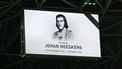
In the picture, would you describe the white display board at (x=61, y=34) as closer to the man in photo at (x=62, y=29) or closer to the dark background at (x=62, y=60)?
the man in photo at (x=62, y=29)

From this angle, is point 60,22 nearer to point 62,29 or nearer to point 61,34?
point 62,29

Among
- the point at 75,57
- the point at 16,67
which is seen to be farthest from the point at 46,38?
the point at 16,67

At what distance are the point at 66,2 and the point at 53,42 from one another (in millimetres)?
6406

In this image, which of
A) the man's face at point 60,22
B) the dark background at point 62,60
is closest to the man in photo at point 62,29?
the man's face at point 60,22

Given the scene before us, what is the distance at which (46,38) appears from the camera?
1717 cm

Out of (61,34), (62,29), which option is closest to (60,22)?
(62,29)

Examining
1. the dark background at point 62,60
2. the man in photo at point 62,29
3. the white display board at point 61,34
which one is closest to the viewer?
the white display board at point 61,34

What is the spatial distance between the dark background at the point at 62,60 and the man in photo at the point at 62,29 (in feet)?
17.6

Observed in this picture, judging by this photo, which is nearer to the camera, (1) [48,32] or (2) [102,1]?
(1) [48,32]

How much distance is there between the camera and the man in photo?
17.4 m

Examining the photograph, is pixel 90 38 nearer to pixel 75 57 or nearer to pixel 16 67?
pixel 75 57

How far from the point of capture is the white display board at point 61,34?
16.9 m

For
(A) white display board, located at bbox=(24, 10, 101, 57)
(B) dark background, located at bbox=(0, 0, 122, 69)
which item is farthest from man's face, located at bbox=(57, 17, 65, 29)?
(B) dark background, located at bbox=(0, 0, 122, 69)

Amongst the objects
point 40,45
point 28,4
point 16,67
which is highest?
point 28,4
